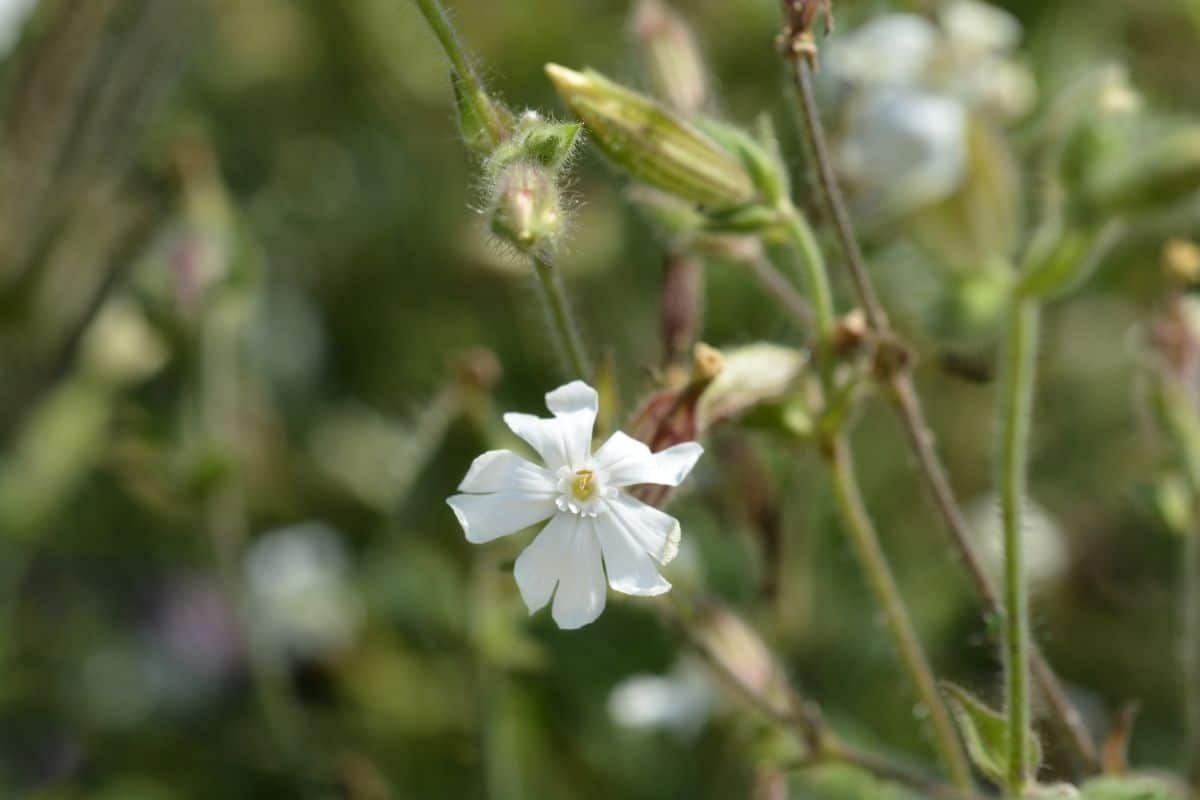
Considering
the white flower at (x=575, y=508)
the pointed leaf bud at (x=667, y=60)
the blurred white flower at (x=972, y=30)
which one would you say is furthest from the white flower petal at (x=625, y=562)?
the blurred white flower at (x=972, y=30)

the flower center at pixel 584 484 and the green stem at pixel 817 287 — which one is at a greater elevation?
the green stem at pixel 817 287

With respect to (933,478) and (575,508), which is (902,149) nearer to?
(933,478)

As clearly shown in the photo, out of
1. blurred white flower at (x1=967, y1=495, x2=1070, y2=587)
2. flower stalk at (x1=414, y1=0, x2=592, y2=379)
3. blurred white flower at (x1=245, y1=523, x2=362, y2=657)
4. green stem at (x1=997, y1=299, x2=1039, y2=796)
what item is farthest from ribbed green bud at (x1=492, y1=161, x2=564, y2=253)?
blurred white flower at (x1=245, y1=523, x2=362, y2=657)

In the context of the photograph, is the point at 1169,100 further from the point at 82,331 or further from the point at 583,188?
the point at 82,331

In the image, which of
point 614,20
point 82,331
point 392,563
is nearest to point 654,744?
point 392,563

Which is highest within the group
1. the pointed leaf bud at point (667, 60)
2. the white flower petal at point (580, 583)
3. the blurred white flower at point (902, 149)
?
the blurred white flower at point (902, 149)

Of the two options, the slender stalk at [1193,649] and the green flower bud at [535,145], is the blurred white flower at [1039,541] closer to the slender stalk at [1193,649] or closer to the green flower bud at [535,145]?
the slender stalk at [1193,649]

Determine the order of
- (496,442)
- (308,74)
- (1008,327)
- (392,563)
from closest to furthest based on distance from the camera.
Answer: (1008,327), (496,442), (392,563), (308,74)

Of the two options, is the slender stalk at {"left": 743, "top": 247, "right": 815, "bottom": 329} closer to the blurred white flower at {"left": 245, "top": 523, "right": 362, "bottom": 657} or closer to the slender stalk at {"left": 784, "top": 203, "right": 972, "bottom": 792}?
the slender stalk at {"left": 784, "top": 203, "right": 972, "bottom": 792}
